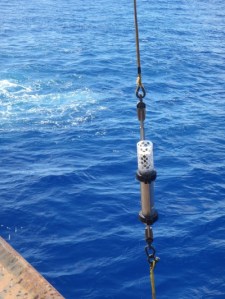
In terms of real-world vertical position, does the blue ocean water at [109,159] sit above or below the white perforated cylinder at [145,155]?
above

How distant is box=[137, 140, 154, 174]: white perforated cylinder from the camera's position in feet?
22.9

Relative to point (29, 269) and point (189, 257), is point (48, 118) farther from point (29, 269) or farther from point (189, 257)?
point (29, 269)

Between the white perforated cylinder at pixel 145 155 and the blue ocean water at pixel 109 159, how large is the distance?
733 cm

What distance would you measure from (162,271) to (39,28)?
35126 mm

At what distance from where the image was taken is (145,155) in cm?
704

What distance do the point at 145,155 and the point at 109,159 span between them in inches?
552

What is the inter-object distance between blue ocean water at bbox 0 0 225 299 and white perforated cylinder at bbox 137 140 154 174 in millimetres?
7327

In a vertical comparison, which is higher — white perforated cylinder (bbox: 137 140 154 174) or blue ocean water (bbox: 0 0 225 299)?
blue ocean water (bbox: 0 0 225 299)

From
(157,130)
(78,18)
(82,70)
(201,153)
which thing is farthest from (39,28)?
(201,153)

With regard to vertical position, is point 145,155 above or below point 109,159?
below

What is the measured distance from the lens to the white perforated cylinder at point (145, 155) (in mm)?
6992

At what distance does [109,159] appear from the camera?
829 inches

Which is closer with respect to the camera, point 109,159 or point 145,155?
point 145,155

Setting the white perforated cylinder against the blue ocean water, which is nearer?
the white perforated cylinder
